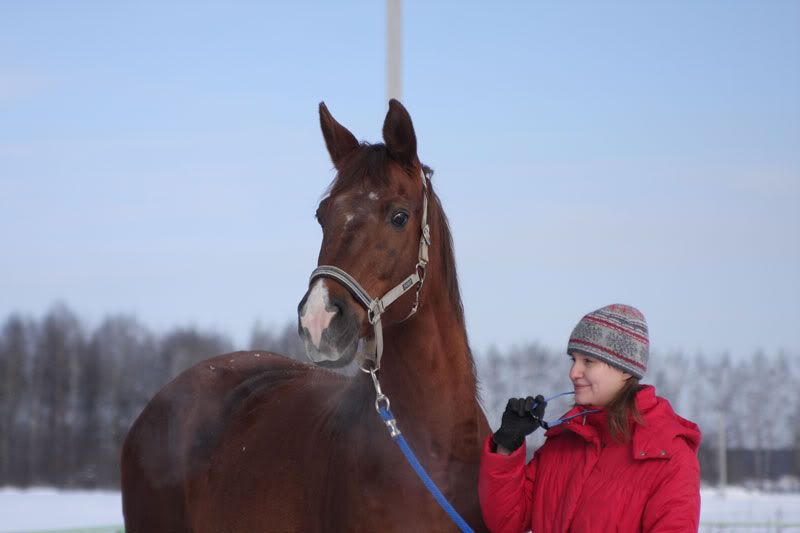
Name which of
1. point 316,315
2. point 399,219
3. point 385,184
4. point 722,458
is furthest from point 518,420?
point 722,458

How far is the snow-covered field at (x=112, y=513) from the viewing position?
1470 cm

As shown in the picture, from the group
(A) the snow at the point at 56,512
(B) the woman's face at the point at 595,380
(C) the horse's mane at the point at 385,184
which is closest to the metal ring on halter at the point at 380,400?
(C) the horse's mane at the point at 385,184

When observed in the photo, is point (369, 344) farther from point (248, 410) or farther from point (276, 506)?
point (248, 410)

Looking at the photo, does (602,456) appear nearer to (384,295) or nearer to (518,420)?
(518,420)

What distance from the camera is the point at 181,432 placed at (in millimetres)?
5168

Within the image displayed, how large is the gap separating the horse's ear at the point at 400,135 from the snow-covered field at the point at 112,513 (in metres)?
10.9

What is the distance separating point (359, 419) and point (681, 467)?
136 cm

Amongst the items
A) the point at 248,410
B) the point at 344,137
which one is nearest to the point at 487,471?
the point at 344,137

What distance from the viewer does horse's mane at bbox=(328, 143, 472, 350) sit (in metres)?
3.53

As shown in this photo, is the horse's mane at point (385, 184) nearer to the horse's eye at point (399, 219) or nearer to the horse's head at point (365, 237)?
the horse's head at point (365, 237)

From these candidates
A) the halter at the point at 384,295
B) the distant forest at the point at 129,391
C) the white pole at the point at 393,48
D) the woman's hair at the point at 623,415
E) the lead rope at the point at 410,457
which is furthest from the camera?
the distant forest at the point at 129,391

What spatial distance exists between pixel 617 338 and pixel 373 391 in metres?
1.13

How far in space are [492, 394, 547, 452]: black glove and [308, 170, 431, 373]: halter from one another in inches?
23.0

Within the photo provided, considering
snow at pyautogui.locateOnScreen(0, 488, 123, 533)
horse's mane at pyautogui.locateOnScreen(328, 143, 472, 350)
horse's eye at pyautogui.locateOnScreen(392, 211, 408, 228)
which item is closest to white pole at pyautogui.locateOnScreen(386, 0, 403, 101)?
horse's mane at pyautogui.locateOnScreen(328, 143, 472, 350)
